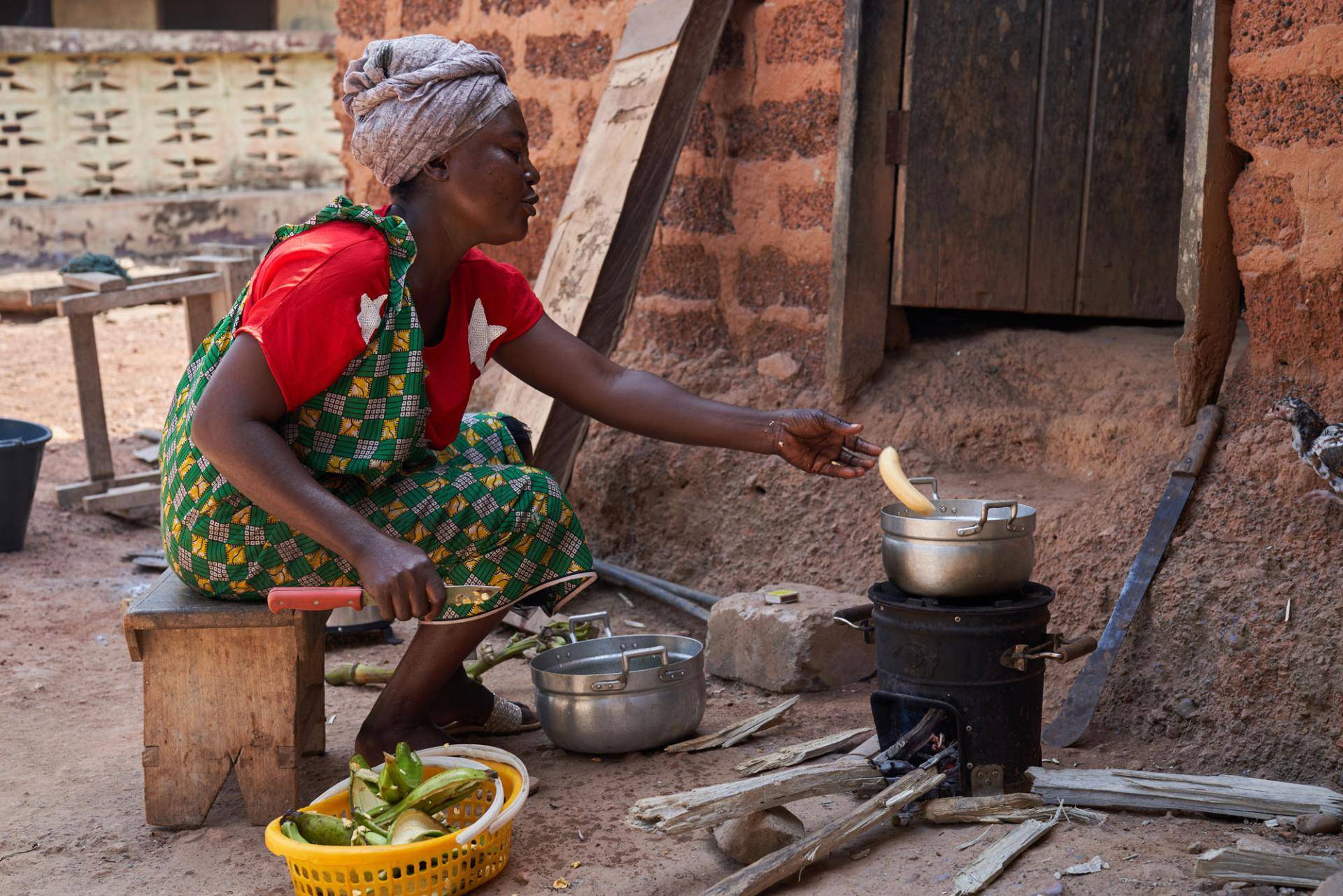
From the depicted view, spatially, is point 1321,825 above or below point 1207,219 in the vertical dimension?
below

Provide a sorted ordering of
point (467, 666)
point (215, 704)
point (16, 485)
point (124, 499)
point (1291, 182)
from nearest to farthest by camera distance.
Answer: point (215, 704) → point (1291, 182) → point (467, 666) → point (16, 485) → point (124, 499)

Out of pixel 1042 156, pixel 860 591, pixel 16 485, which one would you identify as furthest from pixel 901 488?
pixel 16 485

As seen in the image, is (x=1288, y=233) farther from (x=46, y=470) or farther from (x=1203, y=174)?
(x=46, y=470)

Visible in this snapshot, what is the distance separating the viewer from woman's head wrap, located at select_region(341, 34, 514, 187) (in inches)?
107

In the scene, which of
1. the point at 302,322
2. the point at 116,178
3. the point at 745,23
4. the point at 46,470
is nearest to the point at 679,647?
the point at 302,322

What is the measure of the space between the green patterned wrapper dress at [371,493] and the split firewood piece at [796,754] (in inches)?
24.5

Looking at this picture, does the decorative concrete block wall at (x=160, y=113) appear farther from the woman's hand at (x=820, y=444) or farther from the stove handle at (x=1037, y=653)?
the stove handle at (x=1037, y=653)

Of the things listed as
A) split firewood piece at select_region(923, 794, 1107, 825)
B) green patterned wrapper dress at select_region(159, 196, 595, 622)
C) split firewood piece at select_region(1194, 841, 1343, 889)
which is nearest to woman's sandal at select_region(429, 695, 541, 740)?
green patterned wrapper dress at select_region(159, 196, 595, 622)

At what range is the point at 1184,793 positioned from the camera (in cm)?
251

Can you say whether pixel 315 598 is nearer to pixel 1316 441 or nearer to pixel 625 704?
pixel 625 704

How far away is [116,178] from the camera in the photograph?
503 inches

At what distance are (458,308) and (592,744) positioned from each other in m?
1.05

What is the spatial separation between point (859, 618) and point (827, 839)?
0.65m

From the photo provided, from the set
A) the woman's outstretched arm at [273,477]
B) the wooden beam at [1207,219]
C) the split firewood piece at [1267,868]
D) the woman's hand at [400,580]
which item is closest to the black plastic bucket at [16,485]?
the woman's outstretched arm at [273,477]
